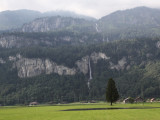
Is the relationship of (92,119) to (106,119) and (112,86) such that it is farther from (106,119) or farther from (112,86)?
(112,86)

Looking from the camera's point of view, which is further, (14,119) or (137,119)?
(14,119)

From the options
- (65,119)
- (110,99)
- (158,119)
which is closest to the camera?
(158,119)

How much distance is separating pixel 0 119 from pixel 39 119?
9.88m

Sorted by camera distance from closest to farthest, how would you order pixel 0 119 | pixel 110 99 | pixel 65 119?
pixel 65 119 < pixel 0 119 < pixel 110 99

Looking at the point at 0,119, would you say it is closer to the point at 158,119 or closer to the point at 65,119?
the point at 65,119

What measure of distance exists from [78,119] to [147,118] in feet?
47.7

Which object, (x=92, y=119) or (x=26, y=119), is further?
(x=26, y=119)

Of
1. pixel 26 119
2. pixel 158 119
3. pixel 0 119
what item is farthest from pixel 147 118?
pixel 0 119

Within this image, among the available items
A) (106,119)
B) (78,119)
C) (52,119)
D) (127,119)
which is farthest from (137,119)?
(52,119)

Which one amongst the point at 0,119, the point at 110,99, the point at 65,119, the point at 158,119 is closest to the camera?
the point at 158,119

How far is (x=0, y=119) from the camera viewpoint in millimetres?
63594

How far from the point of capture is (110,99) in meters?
121

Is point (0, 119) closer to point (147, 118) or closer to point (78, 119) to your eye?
point (78, 119)

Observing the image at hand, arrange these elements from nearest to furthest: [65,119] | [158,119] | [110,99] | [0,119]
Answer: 1. [158,119]
2. [65,119]
3. [0,119]
4. [110,99]
